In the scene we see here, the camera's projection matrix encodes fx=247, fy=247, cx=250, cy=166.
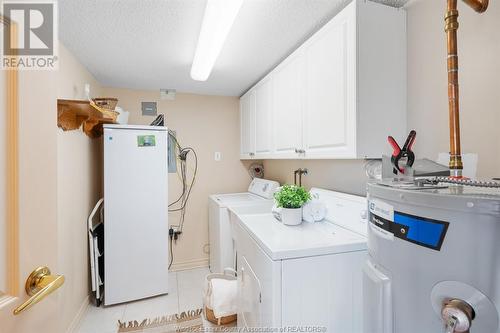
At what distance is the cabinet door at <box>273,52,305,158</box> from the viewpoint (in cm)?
174

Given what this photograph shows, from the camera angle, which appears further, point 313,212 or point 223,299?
point 223,299

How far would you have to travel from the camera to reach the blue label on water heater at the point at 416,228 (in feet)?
1.72

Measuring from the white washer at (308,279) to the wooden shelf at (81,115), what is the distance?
1.47 metres

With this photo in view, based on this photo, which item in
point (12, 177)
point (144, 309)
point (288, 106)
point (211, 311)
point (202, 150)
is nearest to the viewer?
point (12, 177)

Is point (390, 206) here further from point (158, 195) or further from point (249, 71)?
point (158, 195)

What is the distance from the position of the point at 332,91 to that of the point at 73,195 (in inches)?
82.3

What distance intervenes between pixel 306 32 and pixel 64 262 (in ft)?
7.79

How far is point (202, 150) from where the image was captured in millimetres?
3166

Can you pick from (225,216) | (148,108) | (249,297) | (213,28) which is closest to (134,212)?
(225,216)

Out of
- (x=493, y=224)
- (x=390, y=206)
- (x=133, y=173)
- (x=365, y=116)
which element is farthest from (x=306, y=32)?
(x=133, y=173)

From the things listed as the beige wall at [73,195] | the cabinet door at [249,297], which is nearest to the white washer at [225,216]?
the cabinet door at [249,297]

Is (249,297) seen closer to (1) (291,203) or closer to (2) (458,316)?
(1) (291,203)

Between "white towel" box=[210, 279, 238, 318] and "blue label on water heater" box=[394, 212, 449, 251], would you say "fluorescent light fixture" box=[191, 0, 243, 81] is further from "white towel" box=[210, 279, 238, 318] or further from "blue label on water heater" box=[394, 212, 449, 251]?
"white towel" box=[210, 279, 238, 318]

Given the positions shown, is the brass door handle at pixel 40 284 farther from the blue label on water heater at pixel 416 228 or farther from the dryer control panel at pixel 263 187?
the dryer control panel at pixel 263 187
